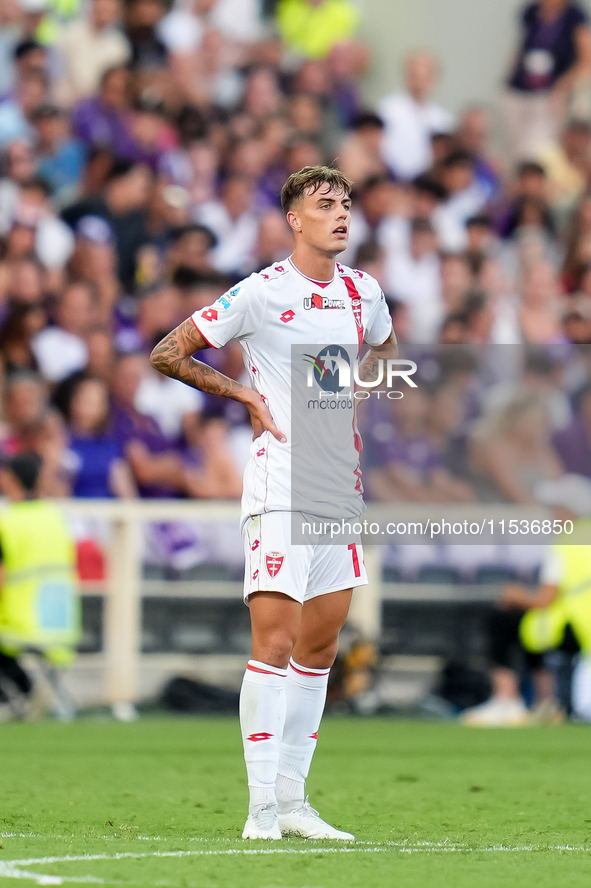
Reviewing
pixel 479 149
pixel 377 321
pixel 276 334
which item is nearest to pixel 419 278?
pixel 479 149

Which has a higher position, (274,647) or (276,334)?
(276,334)

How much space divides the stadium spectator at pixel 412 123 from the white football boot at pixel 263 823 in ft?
36.8

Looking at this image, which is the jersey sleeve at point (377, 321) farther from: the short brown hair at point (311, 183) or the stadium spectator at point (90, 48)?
the stadium spectator at point (90, 48)

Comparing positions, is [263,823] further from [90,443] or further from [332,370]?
[90,443]

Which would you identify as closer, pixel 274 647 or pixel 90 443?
pixel 274 647

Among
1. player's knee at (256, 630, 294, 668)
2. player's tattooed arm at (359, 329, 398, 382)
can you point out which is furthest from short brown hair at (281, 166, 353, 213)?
player's knee at (256, 630, 294, 668)

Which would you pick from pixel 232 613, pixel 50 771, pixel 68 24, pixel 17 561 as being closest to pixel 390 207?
pixel 68 24

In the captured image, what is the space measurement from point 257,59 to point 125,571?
21.4 ft

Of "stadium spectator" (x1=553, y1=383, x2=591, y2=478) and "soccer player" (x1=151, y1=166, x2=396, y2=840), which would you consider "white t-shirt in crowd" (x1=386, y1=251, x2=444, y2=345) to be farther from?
"soccer player" (x1=151, y1=166, x2=396, y2=840)

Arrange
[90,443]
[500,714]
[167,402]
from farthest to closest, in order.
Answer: [167,402], [90,443], [500,714]

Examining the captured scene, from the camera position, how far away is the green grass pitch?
4.27m

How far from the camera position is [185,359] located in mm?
5078

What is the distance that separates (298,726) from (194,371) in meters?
1.28

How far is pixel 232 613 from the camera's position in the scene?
11711mm
